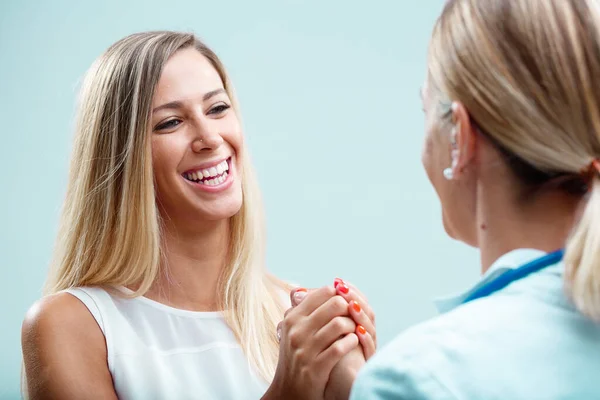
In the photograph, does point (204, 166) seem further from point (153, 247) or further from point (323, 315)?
point (323, 315)

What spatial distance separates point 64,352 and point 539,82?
135cm

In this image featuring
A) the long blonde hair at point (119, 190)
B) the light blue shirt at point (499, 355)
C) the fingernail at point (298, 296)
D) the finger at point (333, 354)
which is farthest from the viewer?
the long blonde hair at point (119, 190)

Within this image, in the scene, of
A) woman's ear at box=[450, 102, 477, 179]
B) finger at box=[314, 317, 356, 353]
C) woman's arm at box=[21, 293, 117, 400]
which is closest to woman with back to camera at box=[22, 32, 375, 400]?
woman's arm at box=[21, 293, 117, 400]

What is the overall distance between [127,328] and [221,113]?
0.64 meters

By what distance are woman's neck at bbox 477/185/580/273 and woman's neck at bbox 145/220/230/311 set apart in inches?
46.4

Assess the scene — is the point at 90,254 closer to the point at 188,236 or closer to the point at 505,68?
the point at 188,236

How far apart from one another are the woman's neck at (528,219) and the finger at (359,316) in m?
0.74

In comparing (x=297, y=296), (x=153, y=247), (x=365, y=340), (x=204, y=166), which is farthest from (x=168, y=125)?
A: (x=365, y=340)

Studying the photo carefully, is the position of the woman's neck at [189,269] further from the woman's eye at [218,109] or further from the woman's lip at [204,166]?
the woman's eye at [218,109]

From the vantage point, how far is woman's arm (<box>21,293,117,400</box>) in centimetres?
188

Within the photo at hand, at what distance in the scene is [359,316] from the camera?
1.86 metres

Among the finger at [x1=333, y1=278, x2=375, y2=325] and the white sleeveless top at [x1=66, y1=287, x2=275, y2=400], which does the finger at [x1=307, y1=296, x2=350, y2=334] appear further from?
the white sleeveless top at [x1=66, y1=287, x2=275, y2=400]

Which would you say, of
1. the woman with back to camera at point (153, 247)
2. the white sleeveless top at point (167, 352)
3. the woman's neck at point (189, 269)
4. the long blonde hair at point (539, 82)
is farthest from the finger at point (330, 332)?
the long blonde hair at point (539, 82)

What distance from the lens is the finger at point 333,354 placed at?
1786mm
